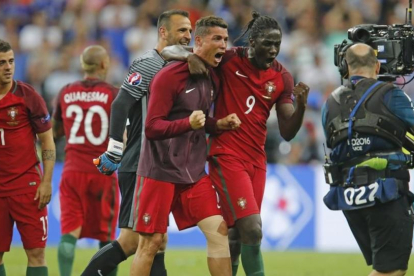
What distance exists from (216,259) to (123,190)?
4.07ft

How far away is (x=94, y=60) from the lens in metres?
10.6

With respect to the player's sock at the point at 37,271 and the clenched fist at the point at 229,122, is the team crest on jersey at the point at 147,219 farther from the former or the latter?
the player's sock at the point at 37,271

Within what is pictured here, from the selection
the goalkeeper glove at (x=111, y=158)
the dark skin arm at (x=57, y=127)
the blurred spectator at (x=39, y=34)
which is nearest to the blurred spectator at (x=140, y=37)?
the blurred spectator at (x=39, y=34)

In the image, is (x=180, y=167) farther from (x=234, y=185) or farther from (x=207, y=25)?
(x=207, y=25)

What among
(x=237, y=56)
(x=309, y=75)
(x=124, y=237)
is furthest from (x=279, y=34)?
(x=309, y=75)

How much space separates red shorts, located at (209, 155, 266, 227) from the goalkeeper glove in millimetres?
840

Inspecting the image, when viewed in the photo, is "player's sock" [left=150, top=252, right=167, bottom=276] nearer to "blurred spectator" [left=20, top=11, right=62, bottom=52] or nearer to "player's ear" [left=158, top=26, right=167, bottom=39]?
"player's ear" [left=158, top=26, right=167, bottom=39]

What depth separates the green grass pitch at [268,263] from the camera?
1205 centimetres

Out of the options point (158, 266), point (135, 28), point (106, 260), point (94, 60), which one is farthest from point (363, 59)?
point (135, 28)

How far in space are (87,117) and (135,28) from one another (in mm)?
7923

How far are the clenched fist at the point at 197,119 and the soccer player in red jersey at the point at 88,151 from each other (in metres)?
3.28

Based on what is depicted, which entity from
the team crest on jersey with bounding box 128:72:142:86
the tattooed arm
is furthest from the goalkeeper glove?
the tattooed arm

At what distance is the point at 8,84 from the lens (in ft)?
28.5

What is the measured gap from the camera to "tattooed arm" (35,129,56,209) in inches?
340
